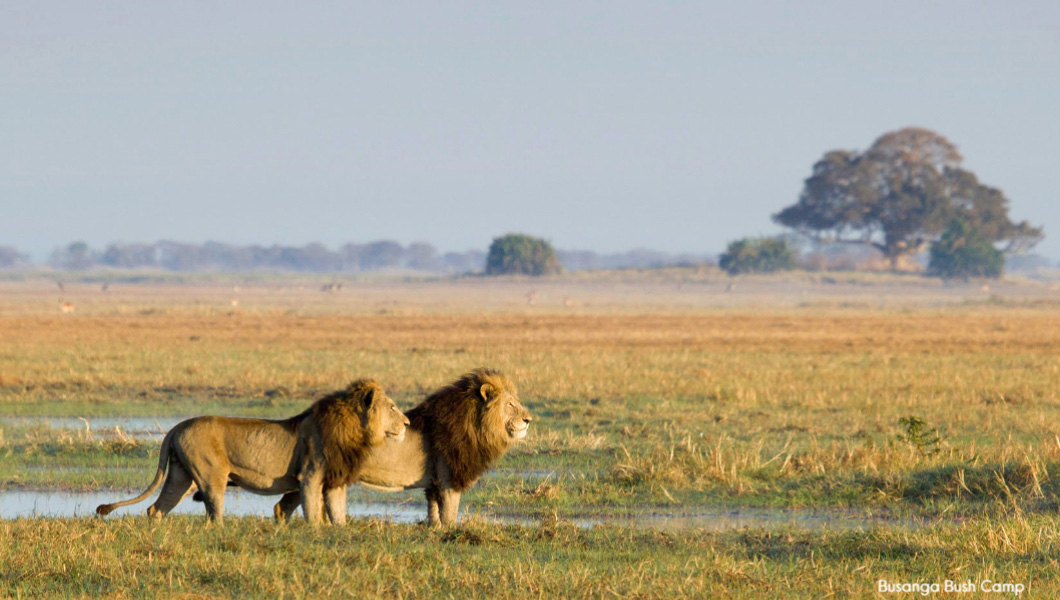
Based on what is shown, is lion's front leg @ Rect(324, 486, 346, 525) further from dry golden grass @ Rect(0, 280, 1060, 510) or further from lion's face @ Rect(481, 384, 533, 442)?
dry golden grass @ Rect(0, 280, 1060, 510)

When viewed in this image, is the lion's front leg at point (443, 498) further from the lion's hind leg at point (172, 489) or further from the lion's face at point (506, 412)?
the lion's hind leg at point (172, 489)

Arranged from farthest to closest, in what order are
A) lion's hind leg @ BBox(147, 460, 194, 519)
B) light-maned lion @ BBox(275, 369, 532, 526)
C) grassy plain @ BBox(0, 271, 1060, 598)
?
light-maned lion @ BBox(275, 369, 532, 526) → lion's hind leg @ BBox(147, 460, 194, 519) → grassy plain @ BBox(0, 271, 1060, 598)

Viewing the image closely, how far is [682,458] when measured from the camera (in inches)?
466

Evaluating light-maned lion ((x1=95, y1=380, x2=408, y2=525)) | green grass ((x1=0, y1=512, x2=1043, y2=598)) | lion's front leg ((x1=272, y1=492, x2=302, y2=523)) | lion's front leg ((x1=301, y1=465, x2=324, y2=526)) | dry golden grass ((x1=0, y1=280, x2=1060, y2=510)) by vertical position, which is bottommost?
dry golden grass ((x1=0, y1=280, x2=1060, y2=510))

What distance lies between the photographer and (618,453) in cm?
1272

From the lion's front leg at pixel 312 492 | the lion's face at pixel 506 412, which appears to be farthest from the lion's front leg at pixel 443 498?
the lion's front leg at pixel 312 492

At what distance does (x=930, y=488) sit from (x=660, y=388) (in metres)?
8.50

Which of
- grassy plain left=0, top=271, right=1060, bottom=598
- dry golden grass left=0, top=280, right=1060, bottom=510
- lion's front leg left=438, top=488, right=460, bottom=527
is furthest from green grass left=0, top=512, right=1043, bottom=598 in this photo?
dry golden grass left=0, top=280, right=1060, bottom=510

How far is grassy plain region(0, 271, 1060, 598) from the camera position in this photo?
7188 millimetres

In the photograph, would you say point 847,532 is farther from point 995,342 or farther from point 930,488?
point 995,342

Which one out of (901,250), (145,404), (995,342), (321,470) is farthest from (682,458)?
(901,250)

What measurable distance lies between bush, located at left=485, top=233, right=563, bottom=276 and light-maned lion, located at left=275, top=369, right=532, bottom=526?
285 feet

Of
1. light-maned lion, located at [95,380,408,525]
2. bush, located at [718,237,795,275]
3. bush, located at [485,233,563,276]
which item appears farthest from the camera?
bush, located at [485,233,563,276]

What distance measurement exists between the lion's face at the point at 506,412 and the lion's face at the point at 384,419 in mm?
586
